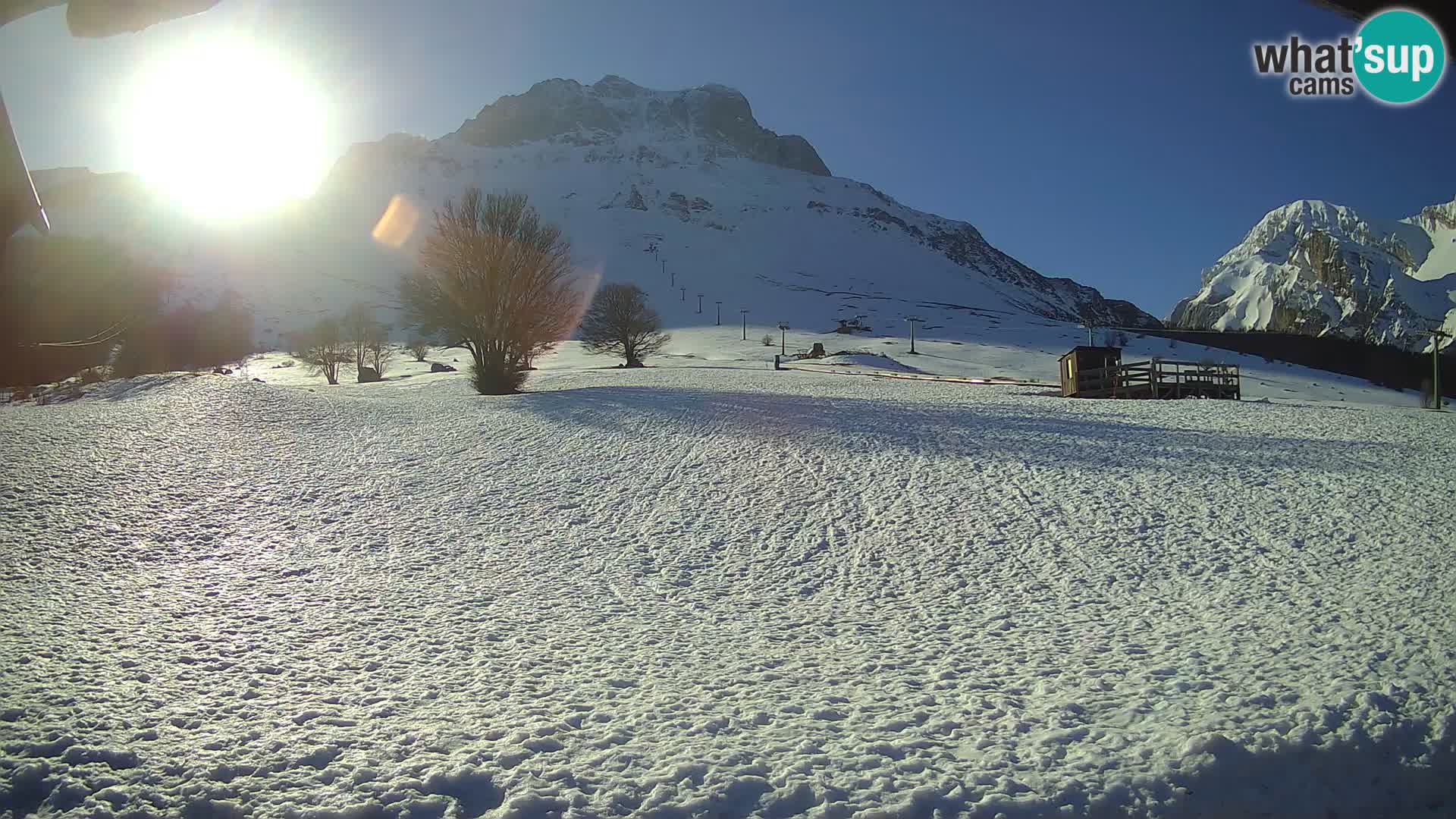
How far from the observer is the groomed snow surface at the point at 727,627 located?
13.3 feet

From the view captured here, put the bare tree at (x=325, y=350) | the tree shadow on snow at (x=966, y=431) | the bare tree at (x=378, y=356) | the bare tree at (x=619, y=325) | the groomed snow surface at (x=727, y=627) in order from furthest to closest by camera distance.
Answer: the bare tree at (x=378, y=356), the bare tree at (x=619, y=325), the bare tree at (x=325, y=350), the tree shadow on snow at (x=966, y=431), the groomed snow surface at (x=727, y=627)

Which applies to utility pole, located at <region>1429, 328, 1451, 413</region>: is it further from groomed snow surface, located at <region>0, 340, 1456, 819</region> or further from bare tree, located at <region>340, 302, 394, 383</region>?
bare tree, located at <region>340, 302, 394, 383</region>

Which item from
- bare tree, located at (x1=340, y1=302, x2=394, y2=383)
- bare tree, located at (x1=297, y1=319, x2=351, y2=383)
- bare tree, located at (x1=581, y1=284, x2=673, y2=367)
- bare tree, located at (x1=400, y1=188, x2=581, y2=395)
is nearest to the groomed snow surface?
bare tree, located at (x1=400, y1=188, x2=581, y2=395)

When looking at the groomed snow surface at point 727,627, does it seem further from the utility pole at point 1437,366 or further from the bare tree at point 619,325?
the bare tree at point 619,325

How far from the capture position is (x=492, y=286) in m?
24.1

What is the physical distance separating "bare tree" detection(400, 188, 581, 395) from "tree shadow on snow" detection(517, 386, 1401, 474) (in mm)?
3645

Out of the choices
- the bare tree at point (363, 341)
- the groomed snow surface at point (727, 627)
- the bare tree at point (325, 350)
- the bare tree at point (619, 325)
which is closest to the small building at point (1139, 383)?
the groomed snow surface at point (727, 627)

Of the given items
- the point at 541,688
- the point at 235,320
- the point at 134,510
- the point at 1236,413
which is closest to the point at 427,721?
the point at 541,688

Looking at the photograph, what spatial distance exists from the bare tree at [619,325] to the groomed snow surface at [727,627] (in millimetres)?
37725

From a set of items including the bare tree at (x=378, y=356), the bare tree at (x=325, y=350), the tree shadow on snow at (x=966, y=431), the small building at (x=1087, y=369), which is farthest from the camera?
the bare tree at (x=378, y=356)

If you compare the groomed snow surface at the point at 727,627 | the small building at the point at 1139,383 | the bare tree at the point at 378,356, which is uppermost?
the bare tree at the point at 378,356

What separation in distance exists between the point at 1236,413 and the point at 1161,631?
13965mm

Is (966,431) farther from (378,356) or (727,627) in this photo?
(378,356)

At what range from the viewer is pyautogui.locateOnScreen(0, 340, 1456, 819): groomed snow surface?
4.04 meters
